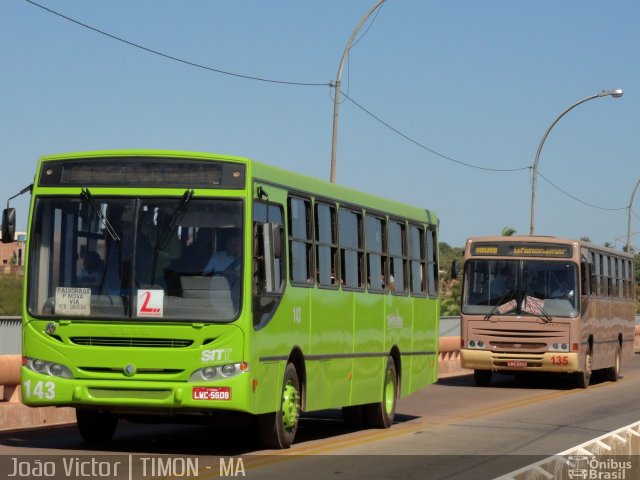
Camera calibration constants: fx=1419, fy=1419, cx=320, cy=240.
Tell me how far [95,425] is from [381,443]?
3.32 metres

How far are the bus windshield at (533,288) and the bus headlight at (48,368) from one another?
17295 millimetres

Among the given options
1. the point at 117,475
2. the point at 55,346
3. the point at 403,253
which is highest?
the point at 403,253

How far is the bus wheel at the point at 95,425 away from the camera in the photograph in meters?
14.4

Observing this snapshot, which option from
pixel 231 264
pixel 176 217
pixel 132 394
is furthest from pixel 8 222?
pixel 231 264

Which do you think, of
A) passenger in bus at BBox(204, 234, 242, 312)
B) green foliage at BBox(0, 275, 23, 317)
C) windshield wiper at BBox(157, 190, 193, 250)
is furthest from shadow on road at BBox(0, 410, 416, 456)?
green foliage at BBox(0, 275, 23, 317)

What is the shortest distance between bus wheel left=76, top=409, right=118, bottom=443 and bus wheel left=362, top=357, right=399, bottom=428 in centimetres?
453

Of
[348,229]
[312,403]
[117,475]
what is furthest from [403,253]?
[117,475]

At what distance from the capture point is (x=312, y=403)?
15.3 m

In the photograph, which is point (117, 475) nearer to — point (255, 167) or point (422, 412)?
point (255, 167)

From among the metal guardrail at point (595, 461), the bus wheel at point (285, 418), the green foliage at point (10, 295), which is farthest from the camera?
the green foliage at point (10, 295)

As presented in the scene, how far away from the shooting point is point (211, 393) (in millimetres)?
13023

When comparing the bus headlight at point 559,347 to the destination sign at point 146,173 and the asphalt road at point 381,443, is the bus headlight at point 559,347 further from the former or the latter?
the destination sign at point 146,173

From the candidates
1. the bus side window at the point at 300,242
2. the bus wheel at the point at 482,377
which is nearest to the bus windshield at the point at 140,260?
the bus side window at the point at 300,242

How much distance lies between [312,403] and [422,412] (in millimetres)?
6891
